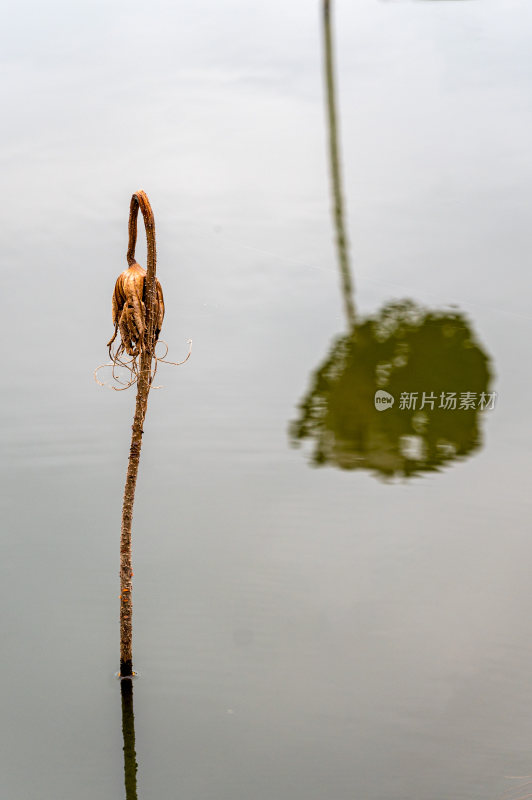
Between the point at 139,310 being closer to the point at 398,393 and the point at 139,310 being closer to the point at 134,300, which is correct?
the point at 134,300

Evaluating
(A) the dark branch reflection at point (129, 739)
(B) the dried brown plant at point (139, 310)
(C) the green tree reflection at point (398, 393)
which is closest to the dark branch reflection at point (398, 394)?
(C) the green tree reflection at point (398, 393)

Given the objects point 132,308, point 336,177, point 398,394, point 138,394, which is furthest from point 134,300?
point 336,177

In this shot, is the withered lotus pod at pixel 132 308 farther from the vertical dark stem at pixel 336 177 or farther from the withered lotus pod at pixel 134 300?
the vertical dark stem at pixel 336 177

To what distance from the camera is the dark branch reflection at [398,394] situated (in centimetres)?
385

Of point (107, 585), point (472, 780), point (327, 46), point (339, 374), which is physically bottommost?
point (472, 780)

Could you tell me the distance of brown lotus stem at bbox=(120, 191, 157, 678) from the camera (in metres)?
2.10

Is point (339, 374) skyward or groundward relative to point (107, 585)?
skyward

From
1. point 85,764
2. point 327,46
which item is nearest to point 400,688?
point 85,764

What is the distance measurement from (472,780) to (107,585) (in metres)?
1.21

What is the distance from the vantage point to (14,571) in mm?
3121

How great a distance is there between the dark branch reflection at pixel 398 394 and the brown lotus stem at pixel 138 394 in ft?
4.64

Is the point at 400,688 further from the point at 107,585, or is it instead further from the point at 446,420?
the point at 446,420

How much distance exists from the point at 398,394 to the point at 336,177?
221 cm

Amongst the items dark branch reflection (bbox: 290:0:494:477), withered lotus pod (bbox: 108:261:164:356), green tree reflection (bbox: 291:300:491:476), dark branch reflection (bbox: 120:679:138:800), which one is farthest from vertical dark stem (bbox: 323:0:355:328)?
withered lotus pod (bbox: 108:261:164:356)
